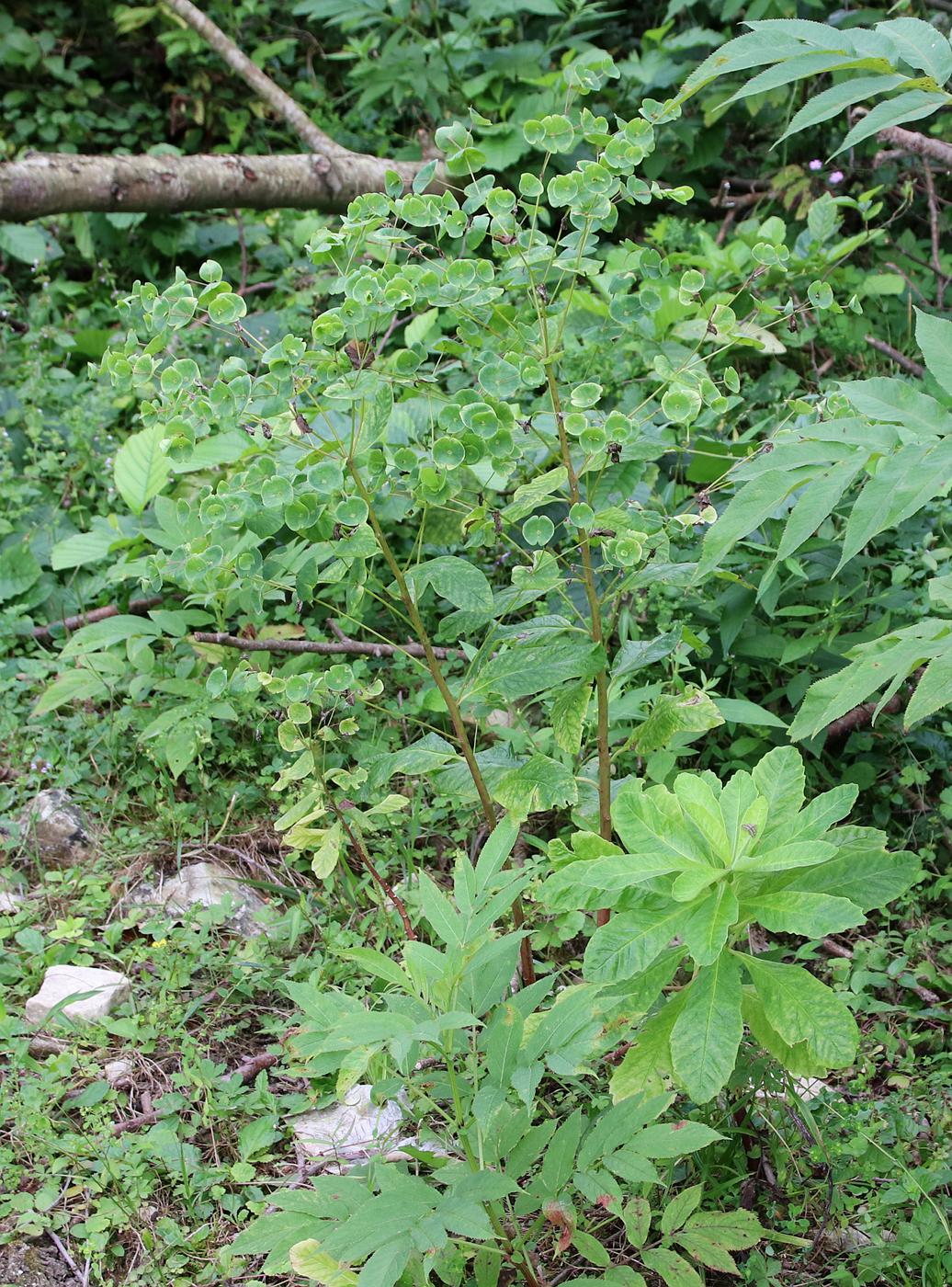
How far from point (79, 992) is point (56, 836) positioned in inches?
22.1

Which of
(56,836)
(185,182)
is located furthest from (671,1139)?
(185,182)

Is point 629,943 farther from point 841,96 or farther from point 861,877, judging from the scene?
point 841,96

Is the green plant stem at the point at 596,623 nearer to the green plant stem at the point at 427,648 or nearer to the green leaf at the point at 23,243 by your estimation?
the green plant stem at the point at 427,648

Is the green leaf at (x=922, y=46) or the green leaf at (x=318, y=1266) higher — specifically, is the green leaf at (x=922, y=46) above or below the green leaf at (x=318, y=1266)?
above

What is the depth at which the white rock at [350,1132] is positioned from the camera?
2080mm

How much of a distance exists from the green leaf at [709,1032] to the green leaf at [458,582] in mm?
667

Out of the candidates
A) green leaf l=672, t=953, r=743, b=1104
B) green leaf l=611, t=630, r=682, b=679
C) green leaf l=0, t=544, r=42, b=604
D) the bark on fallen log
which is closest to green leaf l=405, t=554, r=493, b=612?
green leaf l=611, t=630, r=682, b=679

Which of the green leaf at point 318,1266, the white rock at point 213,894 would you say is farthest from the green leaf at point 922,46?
the white rock at point 213,894

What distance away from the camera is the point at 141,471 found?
3.47 m

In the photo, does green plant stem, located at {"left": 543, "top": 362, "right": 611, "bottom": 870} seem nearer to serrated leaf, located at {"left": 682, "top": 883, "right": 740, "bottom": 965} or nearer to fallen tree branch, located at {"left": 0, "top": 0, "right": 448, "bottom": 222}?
serrated leaf, located at {"left": 682, "top": 883, "right": 740, "bottom": 965}

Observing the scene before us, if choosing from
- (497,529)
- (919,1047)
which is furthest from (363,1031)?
(919,1047)

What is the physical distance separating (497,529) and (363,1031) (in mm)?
892

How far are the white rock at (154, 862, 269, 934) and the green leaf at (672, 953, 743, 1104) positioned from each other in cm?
127

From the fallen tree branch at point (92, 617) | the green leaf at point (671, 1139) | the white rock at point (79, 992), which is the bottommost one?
the white rock at point (79, 992)
